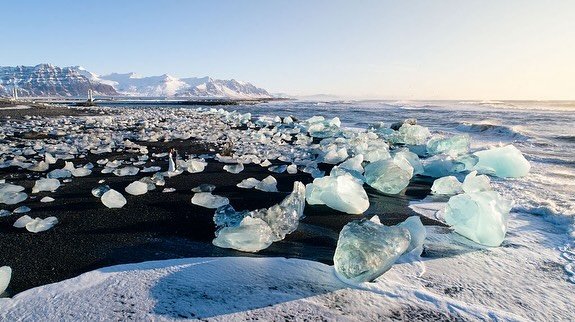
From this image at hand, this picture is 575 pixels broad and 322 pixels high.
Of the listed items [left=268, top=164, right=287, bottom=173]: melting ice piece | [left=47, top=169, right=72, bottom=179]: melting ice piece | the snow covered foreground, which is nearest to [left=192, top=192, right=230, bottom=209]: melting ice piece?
the snow covered foreground

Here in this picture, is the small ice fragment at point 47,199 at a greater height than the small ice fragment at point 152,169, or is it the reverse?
the small ice fragment at point 47,199

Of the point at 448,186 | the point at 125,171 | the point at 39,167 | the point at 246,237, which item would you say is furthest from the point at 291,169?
the point at 39,167

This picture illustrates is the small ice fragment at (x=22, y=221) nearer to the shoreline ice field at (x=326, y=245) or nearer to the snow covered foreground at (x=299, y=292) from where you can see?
the shoreline ice field at (x=326, y=245)

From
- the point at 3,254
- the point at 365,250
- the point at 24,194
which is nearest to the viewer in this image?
the point at 365,250

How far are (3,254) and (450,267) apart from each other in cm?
311

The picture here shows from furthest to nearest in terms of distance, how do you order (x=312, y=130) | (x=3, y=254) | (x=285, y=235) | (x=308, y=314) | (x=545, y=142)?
(x=312, y=130)
(x=545, y=142)
(x=285, y=235)
(x=3, y=254)
(x=308, y=314)

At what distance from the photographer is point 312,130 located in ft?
35.8

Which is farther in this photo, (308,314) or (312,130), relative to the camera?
(312,130)

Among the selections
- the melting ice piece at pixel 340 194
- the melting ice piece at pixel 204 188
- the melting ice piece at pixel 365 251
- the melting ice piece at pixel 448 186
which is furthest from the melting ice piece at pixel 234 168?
the melting ice piece at pixel 365 251

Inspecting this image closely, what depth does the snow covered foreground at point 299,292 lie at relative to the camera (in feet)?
5.74

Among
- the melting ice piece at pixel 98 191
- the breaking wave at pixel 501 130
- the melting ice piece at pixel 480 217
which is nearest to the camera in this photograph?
the melting ice piece at pixel 480 217

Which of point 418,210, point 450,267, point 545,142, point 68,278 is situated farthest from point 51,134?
point 545,142

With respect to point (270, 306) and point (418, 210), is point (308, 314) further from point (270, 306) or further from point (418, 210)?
point (418, 210)

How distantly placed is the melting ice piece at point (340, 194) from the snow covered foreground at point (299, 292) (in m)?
1.06
